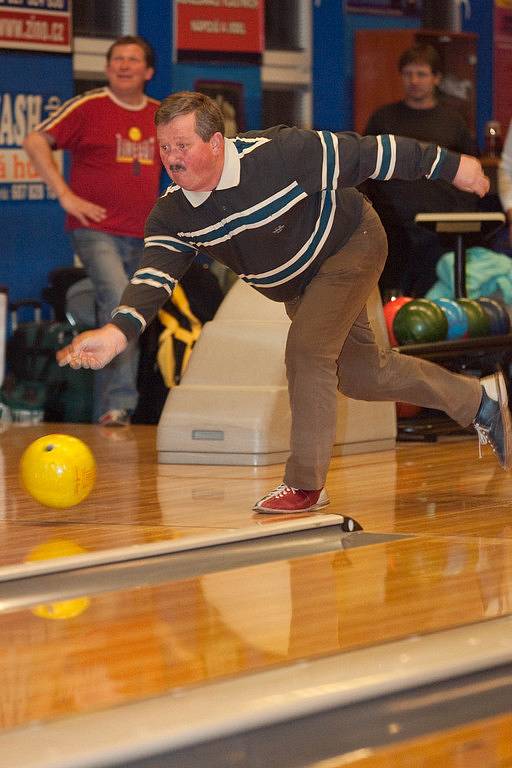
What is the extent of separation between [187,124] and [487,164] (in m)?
4.43

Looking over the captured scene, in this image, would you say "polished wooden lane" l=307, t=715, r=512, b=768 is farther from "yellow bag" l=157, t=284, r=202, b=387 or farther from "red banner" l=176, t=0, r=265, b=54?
"red banner" l=176, t=0, r=265, b=54

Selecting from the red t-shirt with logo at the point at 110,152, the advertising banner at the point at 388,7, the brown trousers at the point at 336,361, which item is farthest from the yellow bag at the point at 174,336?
the advertising banner at the point at 388,7

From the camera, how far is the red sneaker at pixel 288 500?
3994mm

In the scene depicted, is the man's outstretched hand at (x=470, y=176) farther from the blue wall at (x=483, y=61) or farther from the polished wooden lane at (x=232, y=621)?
the blue wall at (x=483, y=61)

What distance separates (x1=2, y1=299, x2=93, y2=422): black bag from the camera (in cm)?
651

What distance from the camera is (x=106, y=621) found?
2.85 meters

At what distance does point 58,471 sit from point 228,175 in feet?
3.21

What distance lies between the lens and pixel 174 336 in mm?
6402

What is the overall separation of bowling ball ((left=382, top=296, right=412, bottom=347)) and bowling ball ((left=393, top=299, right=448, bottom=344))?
0.03 metres

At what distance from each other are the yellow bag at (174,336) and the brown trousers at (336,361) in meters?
2.29

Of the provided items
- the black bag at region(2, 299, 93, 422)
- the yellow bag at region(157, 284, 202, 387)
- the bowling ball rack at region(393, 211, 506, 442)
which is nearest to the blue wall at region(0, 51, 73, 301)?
the black bag at region(2, 299, 93, 422)

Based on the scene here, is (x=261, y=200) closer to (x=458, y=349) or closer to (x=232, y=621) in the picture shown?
(x=232, y=621)

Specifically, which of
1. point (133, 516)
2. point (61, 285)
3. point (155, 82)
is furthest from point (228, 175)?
point (155, 82)

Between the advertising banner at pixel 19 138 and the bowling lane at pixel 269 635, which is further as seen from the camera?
the advertising banner at pixel 19 138
